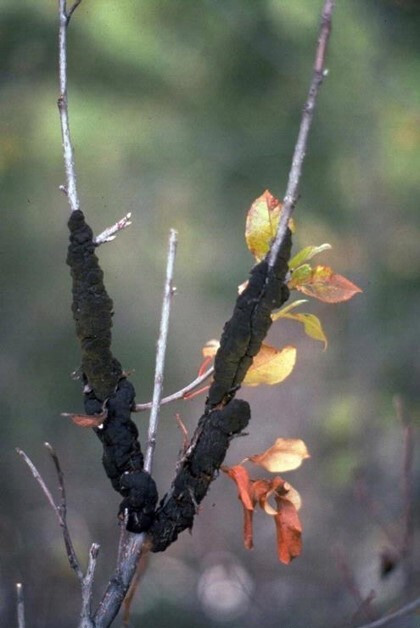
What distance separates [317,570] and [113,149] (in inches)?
82.0

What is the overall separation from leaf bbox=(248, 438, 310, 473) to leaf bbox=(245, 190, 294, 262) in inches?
7.2

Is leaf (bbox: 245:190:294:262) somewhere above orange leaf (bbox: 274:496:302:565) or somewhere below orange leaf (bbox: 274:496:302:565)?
above

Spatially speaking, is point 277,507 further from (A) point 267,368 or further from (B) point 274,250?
(B) point 274,250

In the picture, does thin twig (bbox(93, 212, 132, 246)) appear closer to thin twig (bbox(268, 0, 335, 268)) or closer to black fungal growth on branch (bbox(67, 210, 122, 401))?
black fungal growth on branch (bbox(67, 210, 122, 401))

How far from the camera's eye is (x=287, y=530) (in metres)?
0.74

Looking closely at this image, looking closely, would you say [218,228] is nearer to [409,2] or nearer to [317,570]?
[409,2]

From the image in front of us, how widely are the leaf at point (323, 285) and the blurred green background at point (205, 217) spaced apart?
2280 millimetres

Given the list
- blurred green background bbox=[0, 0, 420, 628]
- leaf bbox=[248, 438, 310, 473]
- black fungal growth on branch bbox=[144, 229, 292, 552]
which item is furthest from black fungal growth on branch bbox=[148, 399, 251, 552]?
blurred green background bbox=[0, 0, 420, 628]

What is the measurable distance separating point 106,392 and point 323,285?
227 mm

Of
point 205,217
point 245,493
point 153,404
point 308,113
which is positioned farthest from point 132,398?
point 205,217

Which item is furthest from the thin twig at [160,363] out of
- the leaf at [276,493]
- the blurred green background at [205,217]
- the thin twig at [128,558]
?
the blurred green background at [205,217]

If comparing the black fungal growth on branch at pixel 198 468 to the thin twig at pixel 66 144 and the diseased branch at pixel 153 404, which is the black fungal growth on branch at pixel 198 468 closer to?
the diseased branch at pixel 153 404

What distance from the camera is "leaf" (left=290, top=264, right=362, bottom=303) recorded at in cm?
78

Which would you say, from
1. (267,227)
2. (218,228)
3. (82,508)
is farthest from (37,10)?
(267,227)
